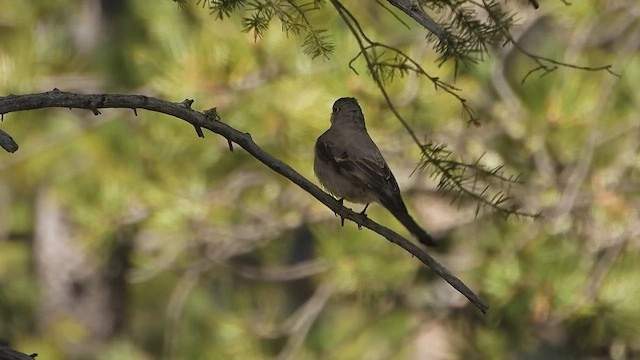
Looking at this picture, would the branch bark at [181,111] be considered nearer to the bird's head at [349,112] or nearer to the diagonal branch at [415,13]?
the diagonal branch at [415,13]

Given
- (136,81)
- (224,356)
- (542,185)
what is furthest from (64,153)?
(542,185)

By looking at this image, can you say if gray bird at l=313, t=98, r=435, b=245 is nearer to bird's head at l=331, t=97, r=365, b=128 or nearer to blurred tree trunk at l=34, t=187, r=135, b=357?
bird's head at l=331, t=97, r=365, b=128

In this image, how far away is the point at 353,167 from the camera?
336cm

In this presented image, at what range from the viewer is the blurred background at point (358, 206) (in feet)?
13.8

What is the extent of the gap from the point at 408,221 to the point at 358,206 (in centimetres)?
144

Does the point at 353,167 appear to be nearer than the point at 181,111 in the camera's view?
No

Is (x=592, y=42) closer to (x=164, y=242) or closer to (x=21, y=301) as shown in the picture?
(x=164, y=242)

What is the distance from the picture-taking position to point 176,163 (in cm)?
477

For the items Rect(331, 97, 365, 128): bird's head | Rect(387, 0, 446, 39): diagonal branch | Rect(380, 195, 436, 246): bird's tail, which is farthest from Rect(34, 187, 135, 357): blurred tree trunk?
Rect(387, 0, 446, 39): diagonal branch

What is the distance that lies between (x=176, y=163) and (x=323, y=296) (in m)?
0.88

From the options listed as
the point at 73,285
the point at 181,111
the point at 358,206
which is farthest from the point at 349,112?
the point at 73,285

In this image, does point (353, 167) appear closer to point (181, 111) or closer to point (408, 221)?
point (408, 221)

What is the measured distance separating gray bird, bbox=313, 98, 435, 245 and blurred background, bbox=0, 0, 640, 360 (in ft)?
1.99

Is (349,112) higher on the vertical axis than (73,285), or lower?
lower
